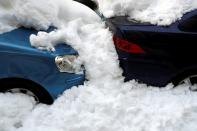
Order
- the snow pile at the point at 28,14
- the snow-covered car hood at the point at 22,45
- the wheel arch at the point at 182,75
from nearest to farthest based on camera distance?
the snow-covered car hood at the point at 22,45, the wheel arch at the point at 182,75, the snow pile at the point at 28,14

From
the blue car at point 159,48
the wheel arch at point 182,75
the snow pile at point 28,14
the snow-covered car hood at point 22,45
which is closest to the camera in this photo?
the snow-covered car hood at point 22,45

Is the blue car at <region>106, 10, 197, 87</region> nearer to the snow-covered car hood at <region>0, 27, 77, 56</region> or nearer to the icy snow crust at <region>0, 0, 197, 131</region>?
the icy snow crust at <region>0, 0, 197, 131</region>

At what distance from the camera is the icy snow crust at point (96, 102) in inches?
185

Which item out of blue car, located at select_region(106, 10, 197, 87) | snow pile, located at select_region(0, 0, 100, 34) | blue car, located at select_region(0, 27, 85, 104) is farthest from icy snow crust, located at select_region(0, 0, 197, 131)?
blue car, located at select_region(106, 10, 197, 87)

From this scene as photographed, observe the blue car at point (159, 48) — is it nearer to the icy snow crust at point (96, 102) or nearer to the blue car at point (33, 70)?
the icy snow crust at point (96, 102)

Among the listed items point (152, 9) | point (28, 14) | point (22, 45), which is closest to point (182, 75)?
point (152, 9)

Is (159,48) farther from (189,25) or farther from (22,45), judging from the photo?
(22,45)

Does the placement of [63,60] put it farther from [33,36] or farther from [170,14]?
[170,14]

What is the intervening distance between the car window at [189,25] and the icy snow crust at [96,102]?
83cm

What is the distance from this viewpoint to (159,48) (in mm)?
5082

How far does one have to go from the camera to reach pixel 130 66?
518cm

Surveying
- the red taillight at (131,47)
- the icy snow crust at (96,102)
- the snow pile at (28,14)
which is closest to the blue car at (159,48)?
the red taillight at (131,47)

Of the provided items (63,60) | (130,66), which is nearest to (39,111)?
(63,60)

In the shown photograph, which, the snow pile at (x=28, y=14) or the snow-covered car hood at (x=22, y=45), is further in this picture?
the snow pile at (x=28, y=14)
